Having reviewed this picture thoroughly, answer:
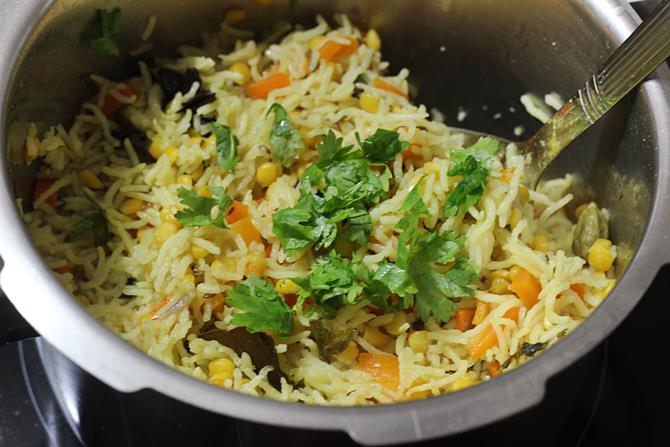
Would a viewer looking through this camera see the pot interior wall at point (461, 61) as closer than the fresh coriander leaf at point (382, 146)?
Yes

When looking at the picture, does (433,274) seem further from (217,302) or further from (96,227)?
(96,227)

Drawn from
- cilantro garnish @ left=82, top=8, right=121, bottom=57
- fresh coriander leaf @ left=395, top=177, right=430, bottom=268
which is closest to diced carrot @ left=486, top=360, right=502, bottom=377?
fresh coriander leaf @ left=395, top=177, right=430, bottom=268

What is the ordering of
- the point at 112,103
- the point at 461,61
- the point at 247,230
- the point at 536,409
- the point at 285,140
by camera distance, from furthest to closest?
1. the point at 461,61
2. the point at 112,103
3. the point at 285,140
4. the point at 247,230
5. the point at 536,409

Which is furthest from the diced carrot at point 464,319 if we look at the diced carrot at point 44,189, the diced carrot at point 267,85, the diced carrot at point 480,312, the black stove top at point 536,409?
the diced carrot at point 44,189

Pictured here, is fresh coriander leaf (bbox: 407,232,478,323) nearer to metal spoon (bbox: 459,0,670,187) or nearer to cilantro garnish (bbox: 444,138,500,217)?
cilantro garnish (bbox: 444,138,500,217)

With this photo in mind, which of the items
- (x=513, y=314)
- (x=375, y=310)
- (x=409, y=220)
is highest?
(x=409, y=220)

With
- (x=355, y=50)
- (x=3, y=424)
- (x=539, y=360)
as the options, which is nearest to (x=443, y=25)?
(x=355, y=50)

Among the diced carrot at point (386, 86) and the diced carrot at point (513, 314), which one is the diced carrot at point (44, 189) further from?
the diced carrot at point (513, 314)

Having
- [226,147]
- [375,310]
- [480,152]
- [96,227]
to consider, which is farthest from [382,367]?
[96,227]
